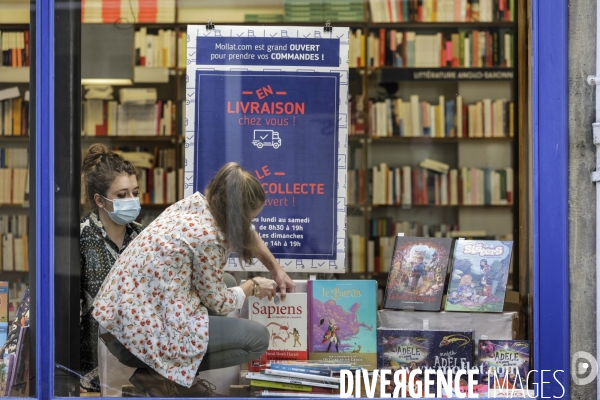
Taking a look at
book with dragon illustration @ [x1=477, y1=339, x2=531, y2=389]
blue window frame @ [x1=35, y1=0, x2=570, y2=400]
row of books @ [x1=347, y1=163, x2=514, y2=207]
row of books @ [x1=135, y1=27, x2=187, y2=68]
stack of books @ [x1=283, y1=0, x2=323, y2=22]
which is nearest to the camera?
blue window frame @ [x1=35, y1=0, x2=570, y2=400]

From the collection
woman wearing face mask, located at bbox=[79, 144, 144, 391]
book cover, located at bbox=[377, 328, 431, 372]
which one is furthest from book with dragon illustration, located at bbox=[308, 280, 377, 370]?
woman wearing face mask, located at bbox=[79, 144, 144, 391]

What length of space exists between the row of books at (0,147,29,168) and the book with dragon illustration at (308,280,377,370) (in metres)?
1.33

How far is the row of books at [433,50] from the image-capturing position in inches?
233

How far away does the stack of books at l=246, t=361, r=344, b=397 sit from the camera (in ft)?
10.2

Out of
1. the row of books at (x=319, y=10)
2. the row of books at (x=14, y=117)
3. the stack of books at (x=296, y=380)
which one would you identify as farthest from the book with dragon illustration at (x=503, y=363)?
the row of books at (x=14, y=117)

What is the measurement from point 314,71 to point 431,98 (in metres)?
2.94

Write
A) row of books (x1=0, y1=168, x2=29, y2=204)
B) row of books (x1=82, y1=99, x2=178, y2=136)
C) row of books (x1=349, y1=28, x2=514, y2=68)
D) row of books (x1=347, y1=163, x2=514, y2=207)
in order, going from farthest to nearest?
row of books (x1=347, y1=163, x2=514, y2=207) < row of books (x1=349, y1=28, x2=514, y2=68) < row of books (x1=82, y1=99, x2=178, y2=136) < row of books (x1=0, y1=168, x2=29, y2=204)

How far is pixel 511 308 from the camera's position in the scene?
10.7 feet

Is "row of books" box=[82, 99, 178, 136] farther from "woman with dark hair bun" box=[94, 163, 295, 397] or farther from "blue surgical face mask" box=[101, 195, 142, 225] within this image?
"woman with dark hair bun" box=[94, 163, 295, 397]

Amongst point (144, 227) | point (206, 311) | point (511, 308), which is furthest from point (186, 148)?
point (511, 308)

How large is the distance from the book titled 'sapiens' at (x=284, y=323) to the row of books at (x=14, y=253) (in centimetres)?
95

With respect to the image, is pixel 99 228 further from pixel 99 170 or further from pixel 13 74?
pixel 13 74

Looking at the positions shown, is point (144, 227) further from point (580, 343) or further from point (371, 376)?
point (580, 343)

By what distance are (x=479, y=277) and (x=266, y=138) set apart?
43.0 inches
